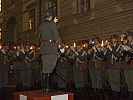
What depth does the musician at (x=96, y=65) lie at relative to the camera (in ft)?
33.8

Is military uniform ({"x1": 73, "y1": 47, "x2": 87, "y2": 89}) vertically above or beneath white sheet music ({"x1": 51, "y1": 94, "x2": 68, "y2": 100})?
above

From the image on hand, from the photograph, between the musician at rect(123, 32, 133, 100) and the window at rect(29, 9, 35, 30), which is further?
the window at rect(29, 9, 35, 30)

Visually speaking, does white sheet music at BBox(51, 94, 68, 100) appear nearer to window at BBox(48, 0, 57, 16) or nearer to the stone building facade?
the stone building facade

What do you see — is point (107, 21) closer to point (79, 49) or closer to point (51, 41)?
point (79, 49)

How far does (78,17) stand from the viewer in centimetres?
1683

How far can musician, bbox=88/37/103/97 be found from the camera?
10.3 meters

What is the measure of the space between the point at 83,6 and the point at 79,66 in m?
6.20

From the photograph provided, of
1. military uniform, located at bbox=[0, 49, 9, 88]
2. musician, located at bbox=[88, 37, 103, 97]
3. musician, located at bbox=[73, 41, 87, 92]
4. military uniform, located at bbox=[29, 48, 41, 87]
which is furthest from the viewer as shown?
military uniform, located at bbox=[29, 48, 41, 87]

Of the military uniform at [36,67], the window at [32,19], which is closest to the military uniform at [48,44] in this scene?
the military uniform at [36,67]

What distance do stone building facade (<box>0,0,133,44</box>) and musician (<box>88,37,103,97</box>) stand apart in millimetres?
2586

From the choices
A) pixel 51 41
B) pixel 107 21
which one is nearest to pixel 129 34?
pixel 51 41

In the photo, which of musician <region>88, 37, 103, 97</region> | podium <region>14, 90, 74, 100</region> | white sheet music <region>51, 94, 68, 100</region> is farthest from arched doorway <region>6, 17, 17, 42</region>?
white sheet music <region>51, 94, 68, 100</region>

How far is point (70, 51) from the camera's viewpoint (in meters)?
11.9

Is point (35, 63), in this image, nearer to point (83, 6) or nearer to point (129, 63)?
point (83, 6)
